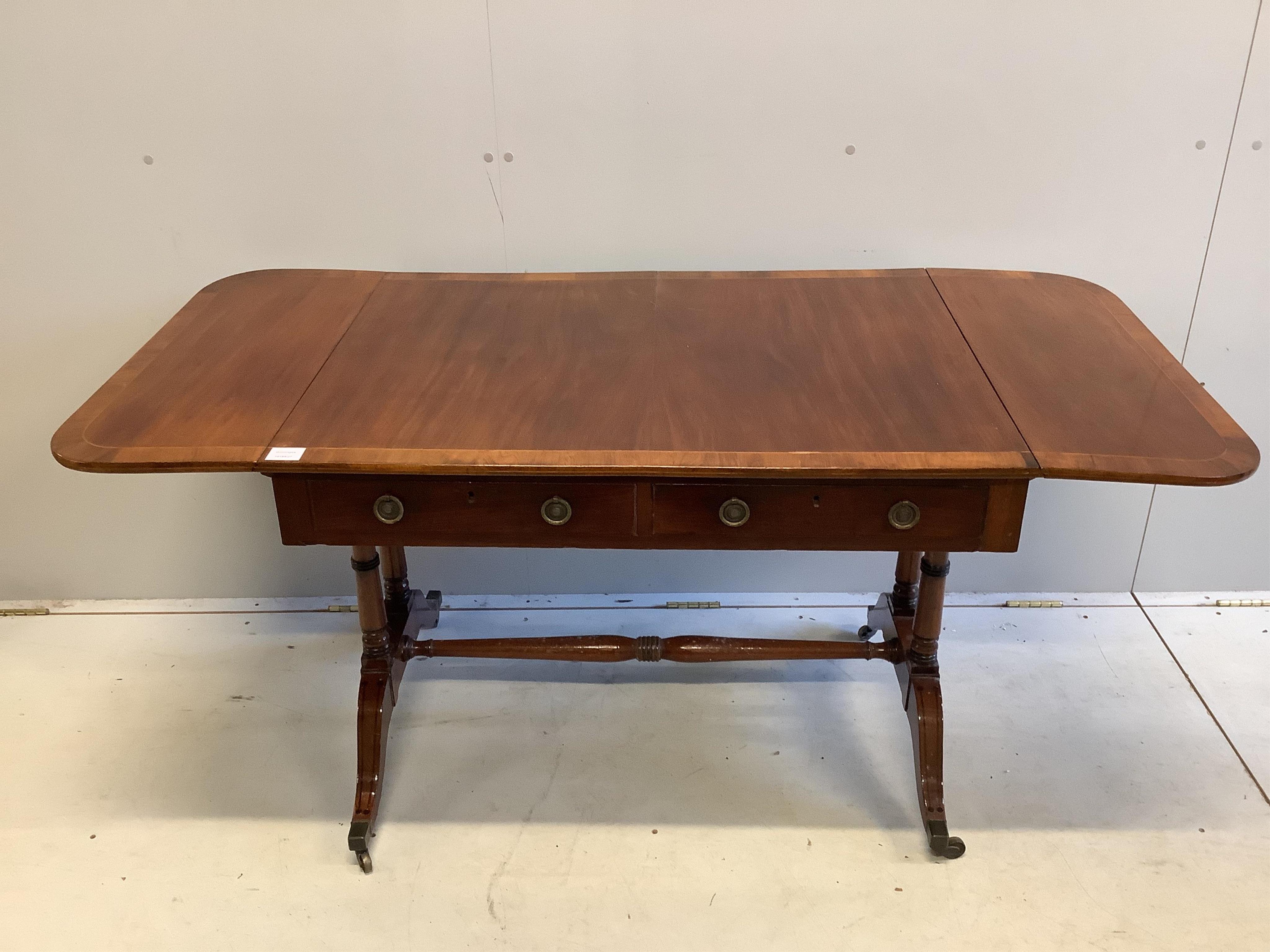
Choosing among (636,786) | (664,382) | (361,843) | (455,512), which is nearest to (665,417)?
(664,382)

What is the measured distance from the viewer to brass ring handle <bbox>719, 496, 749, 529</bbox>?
1.70 m

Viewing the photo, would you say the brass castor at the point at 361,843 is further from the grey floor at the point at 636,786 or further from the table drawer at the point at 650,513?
the table drawer at the point at 650,513

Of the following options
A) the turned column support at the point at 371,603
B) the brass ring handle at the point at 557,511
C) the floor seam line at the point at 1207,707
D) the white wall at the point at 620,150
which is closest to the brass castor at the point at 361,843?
the turned column support at the point at 371,603

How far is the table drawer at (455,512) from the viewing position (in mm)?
1714

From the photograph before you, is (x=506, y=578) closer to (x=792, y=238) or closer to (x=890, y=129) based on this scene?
(x=792, y=238)

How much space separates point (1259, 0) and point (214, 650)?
2.79 m

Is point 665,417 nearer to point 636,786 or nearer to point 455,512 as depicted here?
point 455,512

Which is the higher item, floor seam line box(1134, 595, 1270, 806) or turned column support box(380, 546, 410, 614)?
turned column support box(380, 546, 410, 614)

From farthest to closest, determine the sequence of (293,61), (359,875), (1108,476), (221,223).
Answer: (221,223)
(293,61)
(359,875)
(1108,476)

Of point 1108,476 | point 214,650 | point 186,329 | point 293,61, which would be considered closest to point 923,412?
point 1108,476

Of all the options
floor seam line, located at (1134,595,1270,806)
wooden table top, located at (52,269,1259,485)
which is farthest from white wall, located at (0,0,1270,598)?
floor seam line, located at (1134,595,1270,806)

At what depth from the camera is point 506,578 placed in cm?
283

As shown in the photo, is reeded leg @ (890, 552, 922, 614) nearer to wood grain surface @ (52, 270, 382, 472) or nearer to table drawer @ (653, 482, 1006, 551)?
table drawer @ (653, 482, 1006, 551)

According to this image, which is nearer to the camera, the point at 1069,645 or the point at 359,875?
the point at 359,875
